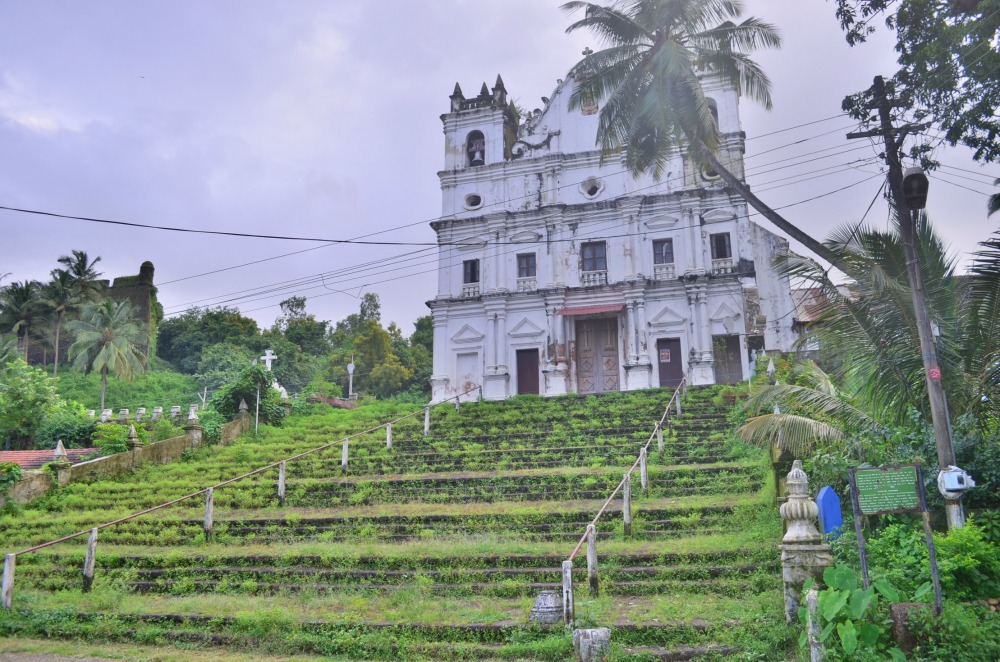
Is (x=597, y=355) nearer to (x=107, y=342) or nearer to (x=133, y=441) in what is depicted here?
(x=133, y=441)

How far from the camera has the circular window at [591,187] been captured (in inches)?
1067

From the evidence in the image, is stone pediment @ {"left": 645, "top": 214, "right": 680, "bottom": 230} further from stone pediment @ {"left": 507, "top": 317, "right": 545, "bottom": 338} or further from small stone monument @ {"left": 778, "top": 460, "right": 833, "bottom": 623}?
small stone monument @ {"left": 778, "top": 460, "right": 833, "bottom": 623}

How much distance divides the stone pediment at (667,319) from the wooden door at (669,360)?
0.53m

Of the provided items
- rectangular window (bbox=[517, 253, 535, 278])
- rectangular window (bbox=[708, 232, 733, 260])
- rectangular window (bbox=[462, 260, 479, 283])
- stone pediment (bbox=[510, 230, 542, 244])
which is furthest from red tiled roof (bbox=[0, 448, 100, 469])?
rectangular window (bbox=[708, 232, 733, 260])

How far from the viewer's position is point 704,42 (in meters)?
16.8

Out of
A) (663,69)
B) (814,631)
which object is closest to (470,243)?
(663,69)

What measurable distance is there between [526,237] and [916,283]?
19769 millimetres

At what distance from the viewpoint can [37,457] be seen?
68.1 feet

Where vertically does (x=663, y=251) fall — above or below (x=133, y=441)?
above

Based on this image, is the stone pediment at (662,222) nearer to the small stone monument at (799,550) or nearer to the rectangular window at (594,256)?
the rectangular window at (594,256)

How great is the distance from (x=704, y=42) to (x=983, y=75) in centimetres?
814

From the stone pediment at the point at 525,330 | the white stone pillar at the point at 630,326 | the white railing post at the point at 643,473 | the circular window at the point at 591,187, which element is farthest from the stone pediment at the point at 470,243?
the white railing post at the point at 643,473

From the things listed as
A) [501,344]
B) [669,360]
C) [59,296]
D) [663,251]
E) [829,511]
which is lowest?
[829,511]

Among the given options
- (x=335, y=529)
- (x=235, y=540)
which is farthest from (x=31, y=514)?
(x=335, y=529)
